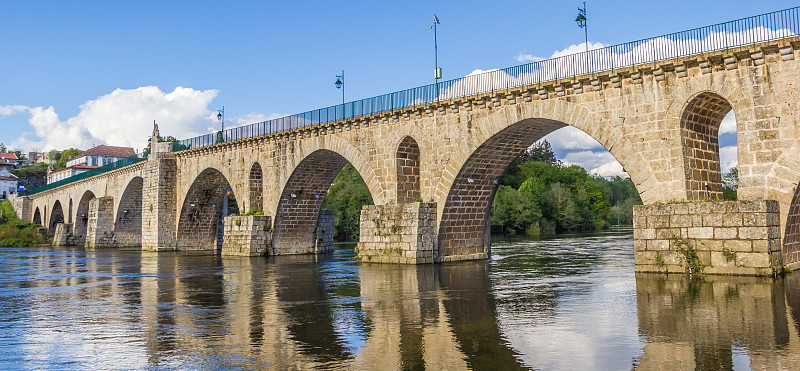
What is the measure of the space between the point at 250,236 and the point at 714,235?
22.6m

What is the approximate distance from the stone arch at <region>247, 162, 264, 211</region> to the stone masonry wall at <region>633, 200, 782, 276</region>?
2187cm

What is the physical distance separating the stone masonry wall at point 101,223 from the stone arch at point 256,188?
23.1 metres

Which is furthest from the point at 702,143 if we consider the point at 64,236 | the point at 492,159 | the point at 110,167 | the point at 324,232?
the point at 64,236

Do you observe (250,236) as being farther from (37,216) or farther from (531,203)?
(37,216)

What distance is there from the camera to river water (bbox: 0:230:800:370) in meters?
7.96

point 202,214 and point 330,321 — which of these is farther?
point 202,214

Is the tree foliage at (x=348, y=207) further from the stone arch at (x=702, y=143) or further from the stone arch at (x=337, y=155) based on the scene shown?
the stone arch at (x=702, y=143)

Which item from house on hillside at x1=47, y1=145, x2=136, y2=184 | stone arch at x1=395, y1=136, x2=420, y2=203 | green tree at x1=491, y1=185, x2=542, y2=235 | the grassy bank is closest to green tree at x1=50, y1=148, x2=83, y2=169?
house on hillside at x1=47, y1=145, x2=136, y2=184

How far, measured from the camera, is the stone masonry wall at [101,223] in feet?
169

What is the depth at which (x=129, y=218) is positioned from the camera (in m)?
52.3

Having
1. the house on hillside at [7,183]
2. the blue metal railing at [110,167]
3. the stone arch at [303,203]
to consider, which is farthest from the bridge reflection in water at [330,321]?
the house on hillside at [7,183]

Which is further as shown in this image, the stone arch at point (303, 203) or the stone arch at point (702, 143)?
the stone arch at point (303, 203)

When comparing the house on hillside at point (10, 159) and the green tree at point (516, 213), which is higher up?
the house on hillside at point (10, 159)

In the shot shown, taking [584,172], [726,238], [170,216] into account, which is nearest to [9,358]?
[726,238]
